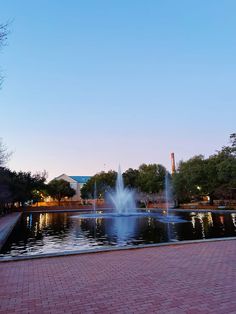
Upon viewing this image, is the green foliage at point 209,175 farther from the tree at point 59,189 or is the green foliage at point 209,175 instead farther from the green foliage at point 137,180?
the tree at point 59,189

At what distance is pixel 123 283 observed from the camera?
6.30 metres

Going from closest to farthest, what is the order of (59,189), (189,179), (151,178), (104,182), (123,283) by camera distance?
(123,283) < (189,179) < (151,178) < (104,182) < (59,189)

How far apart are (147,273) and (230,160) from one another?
1357 inches

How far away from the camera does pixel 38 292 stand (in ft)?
19.1

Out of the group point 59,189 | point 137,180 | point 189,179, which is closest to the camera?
point 189,179

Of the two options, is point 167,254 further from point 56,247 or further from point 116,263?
point 56,247

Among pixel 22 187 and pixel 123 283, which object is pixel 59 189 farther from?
pixel 123 283

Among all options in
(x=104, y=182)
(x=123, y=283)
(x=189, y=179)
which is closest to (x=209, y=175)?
(x=189, y=179)

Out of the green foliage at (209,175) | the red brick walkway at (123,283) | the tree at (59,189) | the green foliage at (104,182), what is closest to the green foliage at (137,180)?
the green foliage at (104,182)

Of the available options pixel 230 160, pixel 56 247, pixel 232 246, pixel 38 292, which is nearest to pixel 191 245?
pixel 232 246

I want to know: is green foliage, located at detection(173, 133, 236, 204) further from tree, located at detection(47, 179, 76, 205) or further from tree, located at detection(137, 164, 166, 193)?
tree, located at detection(47, 179, 76, 205)

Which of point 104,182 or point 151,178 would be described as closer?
point 151,178

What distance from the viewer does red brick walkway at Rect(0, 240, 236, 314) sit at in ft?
16.3

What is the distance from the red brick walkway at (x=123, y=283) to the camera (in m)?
4.97
